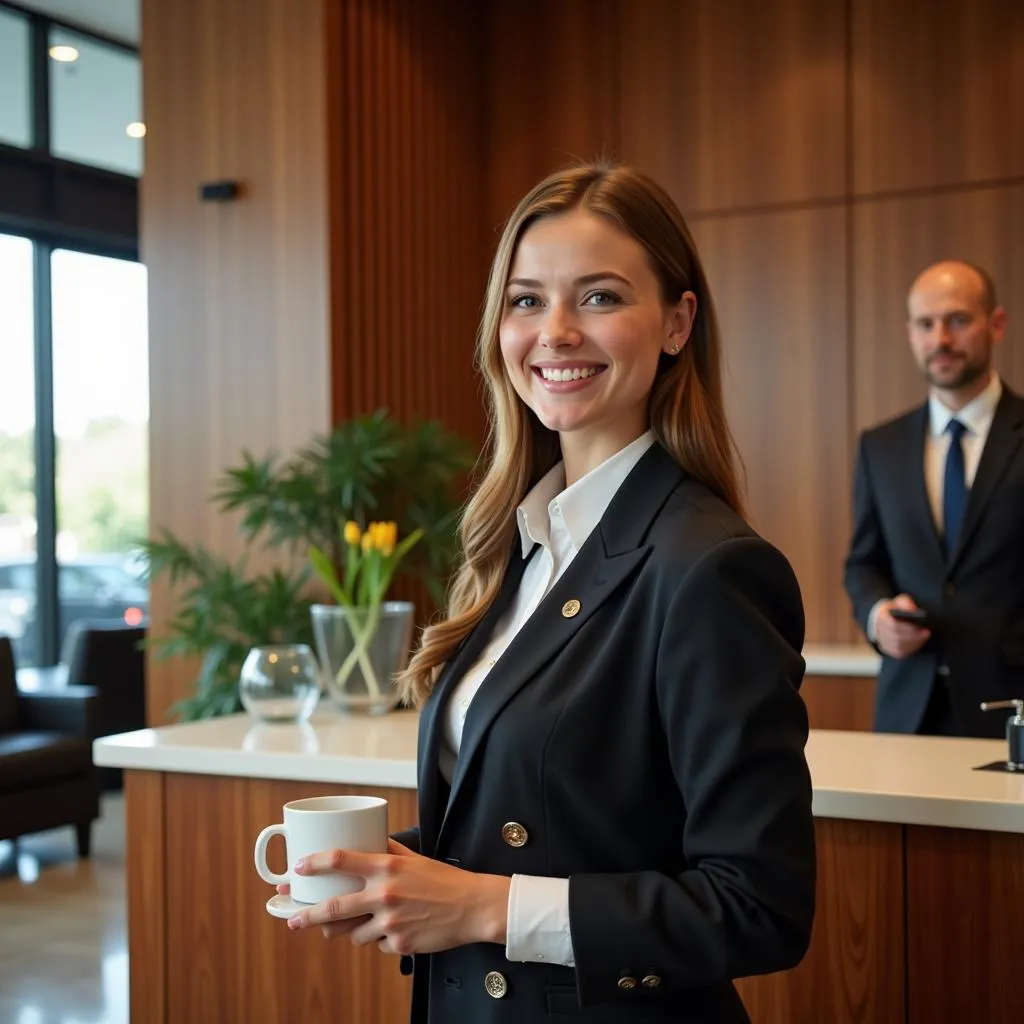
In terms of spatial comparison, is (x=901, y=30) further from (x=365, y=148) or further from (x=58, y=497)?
(x=58, y=497)

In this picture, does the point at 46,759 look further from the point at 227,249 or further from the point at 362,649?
the point at 362,649

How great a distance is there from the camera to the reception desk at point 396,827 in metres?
2.09

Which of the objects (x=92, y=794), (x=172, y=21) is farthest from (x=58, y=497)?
(x=172, y=21)

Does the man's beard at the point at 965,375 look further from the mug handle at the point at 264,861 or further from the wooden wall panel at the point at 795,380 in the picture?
the mug handle at the point at 264,861

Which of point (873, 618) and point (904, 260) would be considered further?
point (904, 260)

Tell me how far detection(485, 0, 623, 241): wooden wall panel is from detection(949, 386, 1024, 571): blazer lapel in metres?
2.61

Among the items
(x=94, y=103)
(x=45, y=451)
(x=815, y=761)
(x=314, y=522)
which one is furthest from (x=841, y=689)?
(x=94, y=103)

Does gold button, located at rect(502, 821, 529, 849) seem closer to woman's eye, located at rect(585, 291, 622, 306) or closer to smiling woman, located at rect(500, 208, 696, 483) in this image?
smiling woman, located at rect(500, 208, 696, 483)

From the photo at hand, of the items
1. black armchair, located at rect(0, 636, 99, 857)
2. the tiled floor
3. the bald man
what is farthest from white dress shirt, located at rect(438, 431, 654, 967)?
black armchair, located at rect(0, 636, 99, 857)

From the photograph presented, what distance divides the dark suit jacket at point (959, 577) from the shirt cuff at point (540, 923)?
8.00ft

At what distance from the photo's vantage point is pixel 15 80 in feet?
26.5

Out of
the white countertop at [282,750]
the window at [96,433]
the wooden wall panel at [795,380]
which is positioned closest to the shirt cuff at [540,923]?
the white countertop at [282,750]

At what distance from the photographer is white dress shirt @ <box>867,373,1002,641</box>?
382 cm

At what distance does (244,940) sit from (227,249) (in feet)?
10.6
